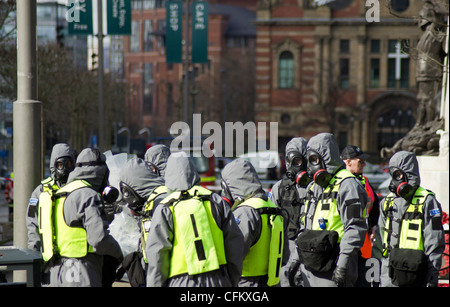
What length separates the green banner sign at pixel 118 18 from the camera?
936 inches

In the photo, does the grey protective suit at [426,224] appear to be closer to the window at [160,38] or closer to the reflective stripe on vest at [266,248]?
the reflective stripe on vest at [266,248]

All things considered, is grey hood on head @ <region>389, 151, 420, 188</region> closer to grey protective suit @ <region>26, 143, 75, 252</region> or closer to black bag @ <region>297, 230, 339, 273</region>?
black bag @ <region>297, 230, 339, 273</region>

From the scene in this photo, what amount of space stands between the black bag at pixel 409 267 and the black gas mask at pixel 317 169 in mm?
881

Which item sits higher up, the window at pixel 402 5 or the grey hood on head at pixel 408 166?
the window at pixel 402 5

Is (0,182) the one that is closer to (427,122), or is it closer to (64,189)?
(427,122)

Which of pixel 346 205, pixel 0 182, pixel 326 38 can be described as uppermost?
pixel 326 38

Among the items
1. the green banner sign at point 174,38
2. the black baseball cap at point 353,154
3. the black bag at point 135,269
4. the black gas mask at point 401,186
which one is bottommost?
the black bag at point 135,269

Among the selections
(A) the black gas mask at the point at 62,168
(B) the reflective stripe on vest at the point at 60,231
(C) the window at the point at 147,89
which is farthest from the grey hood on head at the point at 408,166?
(C) the window at the point at 147,89

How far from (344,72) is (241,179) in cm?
6429
